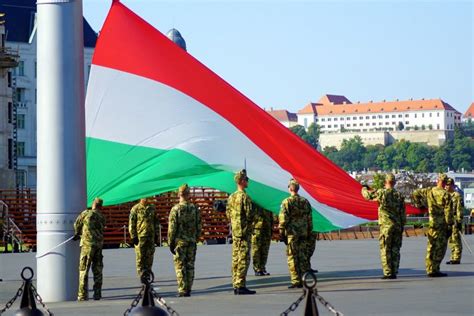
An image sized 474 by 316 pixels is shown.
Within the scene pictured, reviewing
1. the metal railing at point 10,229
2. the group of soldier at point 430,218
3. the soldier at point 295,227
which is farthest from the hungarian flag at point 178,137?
the metal railing at point 10,229

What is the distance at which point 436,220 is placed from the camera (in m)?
19.3

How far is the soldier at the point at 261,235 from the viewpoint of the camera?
19.8m

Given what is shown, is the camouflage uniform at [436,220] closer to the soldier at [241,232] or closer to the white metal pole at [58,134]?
the soldier at [241,232]

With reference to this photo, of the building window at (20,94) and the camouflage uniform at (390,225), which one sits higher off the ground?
the building window at (20,94)

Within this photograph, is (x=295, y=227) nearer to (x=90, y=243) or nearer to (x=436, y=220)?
(x=90, y=243)

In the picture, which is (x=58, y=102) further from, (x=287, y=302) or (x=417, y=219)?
(x=417, y=219)

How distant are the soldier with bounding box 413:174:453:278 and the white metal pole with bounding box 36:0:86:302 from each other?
19.1ft

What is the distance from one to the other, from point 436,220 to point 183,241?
4.58 metres

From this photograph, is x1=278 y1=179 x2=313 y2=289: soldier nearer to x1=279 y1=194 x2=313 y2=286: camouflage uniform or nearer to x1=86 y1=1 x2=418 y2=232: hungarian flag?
x1=279 y1=194 x2=313 y2=286: camouflage uniform

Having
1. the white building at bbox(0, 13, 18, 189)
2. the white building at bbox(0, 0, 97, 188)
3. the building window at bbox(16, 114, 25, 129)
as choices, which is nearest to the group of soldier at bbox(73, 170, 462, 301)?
the white building at bbox(0, 13, 18, 189)

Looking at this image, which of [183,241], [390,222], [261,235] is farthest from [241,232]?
[261,235]

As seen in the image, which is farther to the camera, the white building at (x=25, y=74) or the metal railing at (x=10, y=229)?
the white building at (x=25, y=74)

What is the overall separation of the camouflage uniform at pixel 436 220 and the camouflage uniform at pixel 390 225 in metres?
0.75

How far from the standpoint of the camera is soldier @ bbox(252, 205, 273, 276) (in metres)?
19.8
